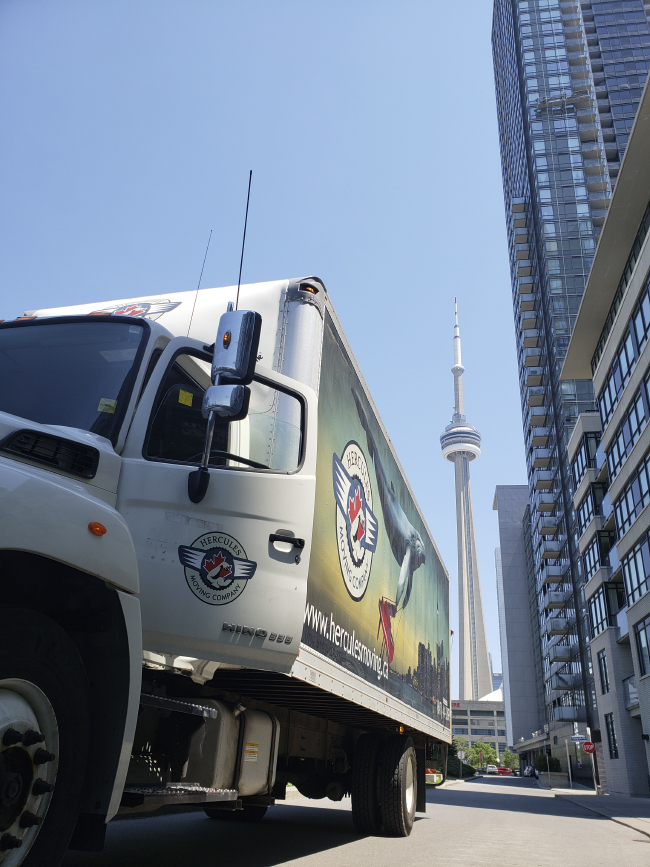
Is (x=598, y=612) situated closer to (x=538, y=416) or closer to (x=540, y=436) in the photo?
(x=540, y=436)

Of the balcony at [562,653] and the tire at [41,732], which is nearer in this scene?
the tire at [41,732]

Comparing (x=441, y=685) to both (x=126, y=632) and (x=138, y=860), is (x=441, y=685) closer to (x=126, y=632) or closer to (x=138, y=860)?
(x=138, y=860)

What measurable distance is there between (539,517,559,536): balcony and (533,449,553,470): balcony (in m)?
5.17

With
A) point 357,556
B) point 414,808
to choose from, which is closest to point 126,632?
point 357,556

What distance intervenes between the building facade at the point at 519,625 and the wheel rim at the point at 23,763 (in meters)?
87.4

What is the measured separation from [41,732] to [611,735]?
1518 inches

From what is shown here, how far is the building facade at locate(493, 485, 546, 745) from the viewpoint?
294ft

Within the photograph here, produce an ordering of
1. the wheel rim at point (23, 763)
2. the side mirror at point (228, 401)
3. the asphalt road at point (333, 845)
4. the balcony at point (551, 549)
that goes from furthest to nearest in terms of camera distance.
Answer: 1. the balcony at point (551, 549)
2. the asphalt road at point (333, 845)
3. the side mirror at point (228, 401)
4. the wheel rim at point (23, 763)

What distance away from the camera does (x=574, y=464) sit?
4322cm

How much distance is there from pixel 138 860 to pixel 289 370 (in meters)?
4.19

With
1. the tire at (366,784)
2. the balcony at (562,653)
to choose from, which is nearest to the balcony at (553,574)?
the balcony at (562,653)

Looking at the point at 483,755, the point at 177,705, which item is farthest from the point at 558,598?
the point at 177,705

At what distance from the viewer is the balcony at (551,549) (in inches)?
2483

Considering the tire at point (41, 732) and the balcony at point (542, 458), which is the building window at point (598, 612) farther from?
the tire at point (41, 732)
